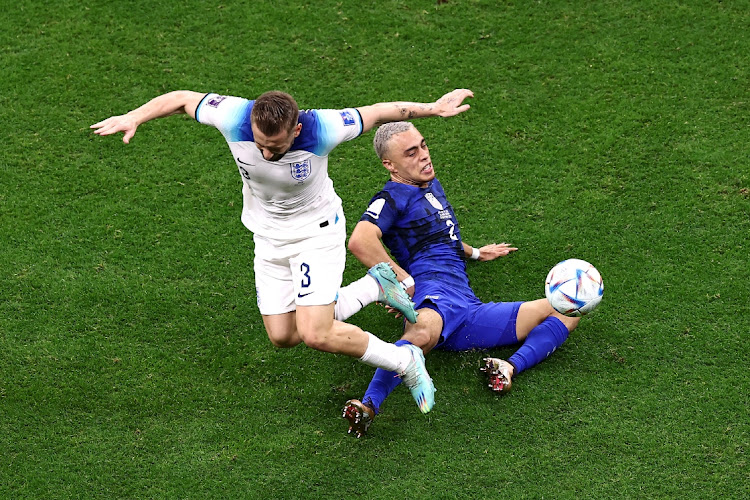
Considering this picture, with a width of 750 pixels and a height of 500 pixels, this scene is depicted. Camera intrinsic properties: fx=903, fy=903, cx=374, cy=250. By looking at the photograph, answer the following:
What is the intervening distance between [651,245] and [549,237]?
69 centimetres

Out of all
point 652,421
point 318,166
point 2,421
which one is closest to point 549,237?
point 652,421

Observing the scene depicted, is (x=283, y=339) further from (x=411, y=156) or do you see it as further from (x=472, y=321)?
(x=411, y=156)

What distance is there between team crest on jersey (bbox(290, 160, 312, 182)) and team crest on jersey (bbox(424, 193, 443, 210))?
112 cm

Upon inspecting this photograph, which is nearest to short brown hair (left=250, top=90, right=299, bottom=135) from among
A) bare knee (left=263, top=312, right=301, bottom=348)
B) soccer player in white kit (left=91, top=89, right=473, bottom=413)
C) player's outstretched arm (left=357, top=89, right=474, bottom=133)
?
soccer player in white kit (left=91, top=89, right=473, bottom=413)

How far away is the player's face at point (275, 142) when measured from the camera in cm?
460

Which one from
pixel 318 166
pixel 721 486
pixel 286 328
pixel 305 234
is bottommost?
pixel 721 486

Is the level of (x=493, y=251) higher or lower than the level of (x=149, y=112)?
lower

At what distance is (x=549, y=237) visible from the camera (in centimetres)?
638

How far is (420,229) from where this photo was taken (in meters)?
5.77

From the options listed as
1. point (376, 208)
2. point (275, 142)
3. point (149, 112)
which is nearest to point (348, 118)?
point (275, 142)

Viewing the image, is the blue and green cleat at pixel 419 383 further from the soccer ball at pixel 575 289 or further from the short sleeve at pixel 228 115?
the short sleeve at pixel 228 115

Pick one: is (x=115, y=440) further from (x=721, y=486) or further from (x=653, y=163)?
(x=653, y=163)

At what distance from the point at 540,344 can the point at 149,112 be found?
2603mm

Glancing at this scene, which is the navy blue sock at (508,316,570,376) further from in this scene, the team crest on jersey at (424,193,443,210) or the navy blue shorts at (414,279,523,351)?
the team crest on jersey at (424,193,443,210)
